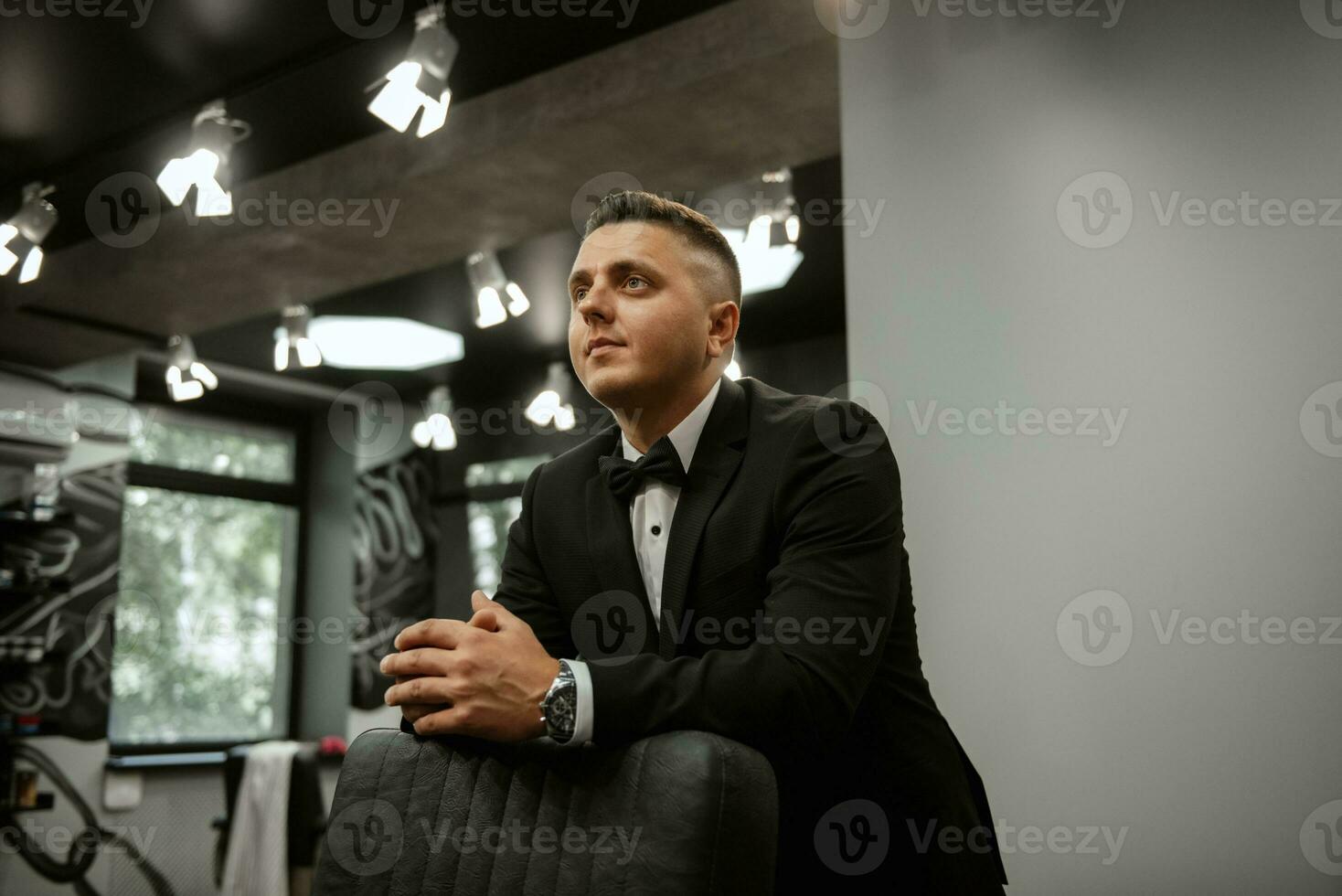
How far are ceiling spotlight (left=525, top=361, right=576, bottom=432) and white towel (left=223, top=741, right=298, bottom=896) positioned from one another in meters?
2.01

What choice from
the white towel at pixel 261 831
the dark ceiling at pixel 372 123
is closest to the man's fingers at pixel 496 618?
the dark ceiling at pixel 372 123

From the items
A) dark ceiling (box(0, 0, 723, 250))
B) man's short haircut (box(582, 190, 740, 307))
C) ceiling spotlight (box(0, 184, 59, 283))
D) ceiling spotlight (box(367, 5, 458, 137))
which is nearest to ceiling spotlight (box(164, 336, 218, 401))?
dark ceiling (box(0, 0, 723, 250))

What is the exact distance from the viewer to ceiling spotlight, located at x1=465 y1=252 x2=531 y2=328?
389 cm

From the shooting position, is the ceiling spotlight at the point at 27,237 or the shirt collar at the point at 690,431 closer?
the shirt collar at the point at 690,431

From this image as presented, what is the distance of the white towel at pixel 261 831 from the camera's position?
506 cm

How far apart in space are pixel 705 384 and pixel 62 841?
5.51 metres

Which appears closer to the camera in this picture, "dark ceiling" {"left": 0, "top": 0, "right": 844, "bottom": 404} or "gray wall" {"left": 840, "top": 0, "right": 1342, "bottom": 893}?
"gray wall" {"left": 840, "top": 0, "right": 1342, "bottom": 893}

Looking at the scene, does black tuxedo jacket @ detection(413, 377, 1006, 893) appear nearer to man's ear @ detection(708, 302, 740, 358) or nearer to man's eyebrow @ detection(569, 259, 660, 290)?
man's ear @ detection(708, 302, 740, 358)

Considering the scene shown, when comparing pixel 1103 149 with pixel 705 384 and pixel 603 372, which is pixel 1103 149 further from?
pixel 603 372

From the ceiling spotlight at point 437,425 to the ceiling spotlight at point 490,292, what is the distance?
2098mm

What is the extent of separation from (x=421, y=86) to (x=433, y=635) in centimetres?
194

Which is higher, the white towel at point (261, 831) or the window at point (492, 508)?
the window at point (492, 508)

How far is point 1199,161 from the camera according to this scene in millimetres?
1961

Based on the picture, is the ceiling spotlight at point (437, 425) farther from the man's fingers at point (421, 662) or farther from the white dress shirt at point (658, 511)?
the man's fingers at point (421, 662)
